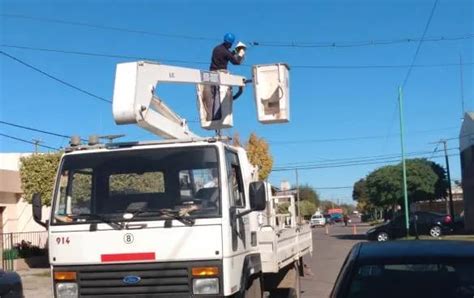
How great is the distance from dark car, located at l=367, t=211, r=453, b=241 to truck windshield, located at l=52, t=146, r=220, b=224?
31.0m

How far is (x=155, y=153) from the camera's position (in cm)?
787

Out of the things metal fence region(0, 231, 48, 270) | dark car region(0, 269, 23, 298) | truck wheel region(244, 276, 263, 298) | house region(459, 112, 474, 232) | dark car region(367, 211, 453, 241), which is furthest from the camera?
house region(459, 112, 474, 232)

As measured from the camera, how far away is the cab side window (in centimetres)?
769

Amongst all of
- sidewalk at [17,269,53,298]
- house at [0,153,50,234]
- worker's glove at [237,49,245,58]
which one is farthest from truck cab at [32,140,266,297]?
house at [0,153,50,234]

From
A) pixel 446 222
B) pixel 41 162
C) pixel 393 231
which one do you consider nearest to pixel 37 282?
pixel 41 162

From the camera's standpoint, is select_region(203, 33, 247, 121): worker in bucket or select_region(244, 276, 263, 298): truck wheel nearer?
select_region(244, 276, 263, 298): truck wheel

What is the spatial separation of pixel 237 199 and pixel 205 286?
1.31 meters

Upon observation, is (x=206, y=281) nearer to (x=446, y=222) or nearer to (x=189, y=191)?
(x=189, y=191)

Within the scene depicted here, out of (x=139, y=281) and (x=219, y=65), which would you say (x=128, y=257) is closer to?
(x=139, y=281)

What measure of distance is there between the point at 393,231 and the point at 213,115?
29411 millimetres

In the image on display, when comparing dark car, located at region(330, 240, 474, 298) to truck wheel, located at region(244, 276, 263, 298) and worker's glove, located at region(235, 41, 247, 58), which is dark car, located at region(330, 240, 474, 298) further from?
worker's glove, located at region(235, 41, 247, 58)

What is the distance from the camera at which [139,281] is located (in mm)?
7152

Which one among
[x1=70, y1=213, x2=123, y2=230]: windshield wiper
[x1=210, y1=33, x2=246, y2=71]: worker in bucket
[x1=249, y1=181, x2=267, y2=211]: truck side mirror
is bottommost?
[x1=70, y1=213, x2=123, y2=230]: windshield wiper

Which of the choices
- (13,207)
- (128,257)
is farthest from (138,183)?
(13,207)
